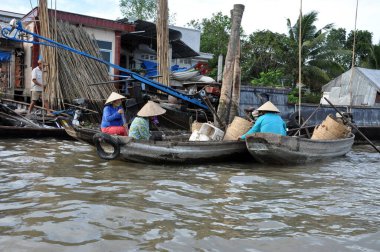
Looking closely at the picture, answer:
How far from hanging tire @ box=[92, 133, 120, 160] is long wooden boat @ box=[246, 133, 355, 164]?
230 centimetres

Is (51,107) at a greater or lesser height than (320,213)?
greater

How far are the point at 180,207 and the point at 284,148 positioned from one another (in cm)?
336

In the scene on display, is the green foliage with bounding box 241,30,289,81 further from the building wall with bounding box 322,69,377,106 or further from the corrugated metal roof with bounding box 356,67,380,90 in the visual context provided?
the corrugated metal roof with bounding box 356,67,380,90

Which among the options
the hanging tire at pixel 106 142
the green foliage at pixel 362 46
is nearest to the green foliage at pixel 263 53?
the green foliage at pixel 362 46

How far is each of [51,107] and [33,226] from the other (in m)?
7.37

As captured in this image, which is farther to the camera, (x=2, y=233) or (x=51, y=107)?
(x=51, y=107)

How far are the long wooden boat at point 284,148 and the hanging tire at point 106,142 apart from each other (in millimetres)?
2304

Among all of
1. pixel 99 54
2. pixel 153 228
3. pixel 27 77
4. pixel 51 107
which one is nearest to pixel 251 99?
pixel 99 54

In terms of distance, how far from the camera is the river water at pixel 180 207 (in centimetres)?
336

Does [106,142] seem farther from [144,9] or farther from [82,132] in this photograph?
[144,9]

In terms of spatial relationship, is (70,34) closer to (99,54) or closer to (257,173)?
(99,54)

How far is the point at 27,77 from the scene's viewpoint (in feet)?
40.8

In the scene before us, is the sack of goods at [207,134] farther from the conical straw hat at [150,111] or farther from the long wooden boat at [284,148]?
the conical straw hat at [150,111]

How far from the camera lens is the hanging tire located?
632cm
